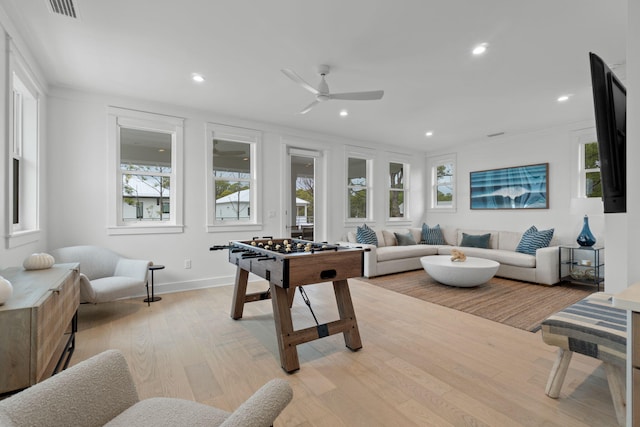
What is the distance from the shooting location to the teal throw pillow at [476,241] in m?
5.71

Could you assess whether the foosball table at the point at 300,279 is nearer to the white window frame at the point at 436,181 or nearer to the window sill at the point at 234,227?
the window sill at the point at 234,227

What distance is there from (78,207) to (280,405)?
409 cm

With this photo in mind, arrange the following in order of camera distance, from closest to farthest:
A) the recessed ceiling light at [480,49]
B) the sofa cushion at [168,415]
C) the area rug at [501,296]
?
the sofa cushion at [168,415]
the recessed ceiling light at [480,49]
the area rug at [501,296]

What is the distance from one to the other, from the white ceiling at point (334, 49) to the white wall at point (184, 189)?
291 millimetres

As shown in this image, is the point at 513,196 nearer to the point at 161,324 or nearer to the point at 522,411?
the point at 522,411

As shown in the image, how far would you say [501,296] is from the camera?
3924mm

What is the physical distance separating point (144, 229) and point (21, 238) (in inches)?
54.6

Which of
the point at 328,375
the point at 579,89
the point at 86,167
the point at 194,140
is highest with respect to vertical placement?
the point at 579,89

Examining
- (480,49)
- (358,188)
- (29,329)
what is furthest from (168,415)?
(358,188)

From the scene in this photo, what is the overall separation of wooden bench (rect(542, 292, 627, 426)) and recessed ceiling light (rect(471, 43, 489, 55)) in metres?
2.24

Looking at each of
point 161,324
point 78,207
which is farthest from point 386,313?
point 78,207

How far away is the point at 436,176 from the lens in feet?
23.9

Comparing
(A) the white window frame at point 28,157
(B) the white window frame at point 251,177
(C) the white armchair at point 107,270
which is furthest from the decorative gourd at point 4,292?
(B) the white window frame at point 251,177

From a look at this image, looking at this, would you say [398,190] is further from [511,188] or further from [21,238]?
[21,238]
